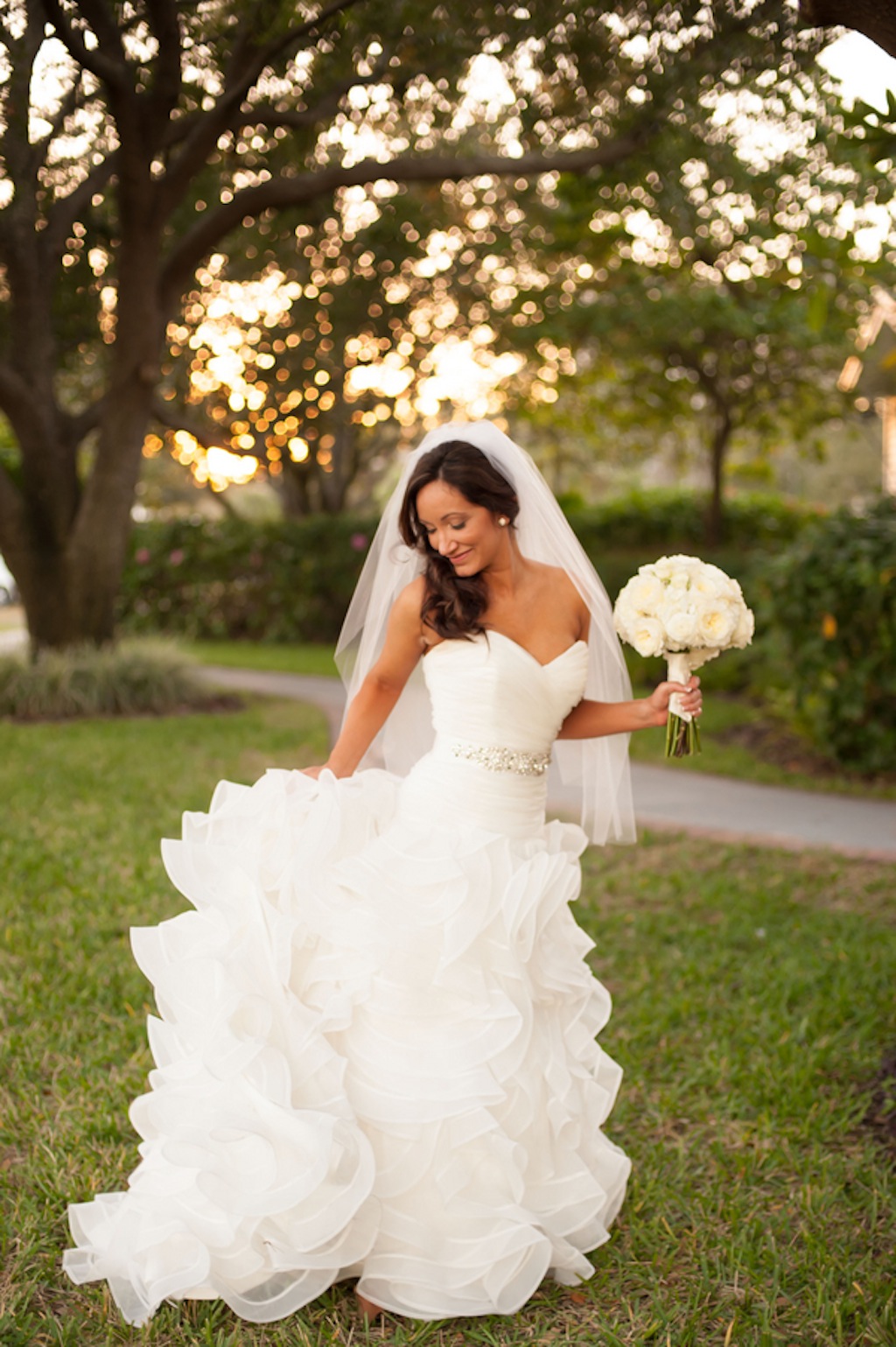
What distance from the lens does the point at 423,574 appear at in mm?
3033

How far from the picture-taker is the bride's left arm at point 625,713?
2.96 meters

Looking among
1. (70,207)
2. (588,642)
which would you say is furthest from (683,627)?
(70,207)

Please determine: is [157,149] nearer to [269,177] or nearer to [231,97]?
[231,97]

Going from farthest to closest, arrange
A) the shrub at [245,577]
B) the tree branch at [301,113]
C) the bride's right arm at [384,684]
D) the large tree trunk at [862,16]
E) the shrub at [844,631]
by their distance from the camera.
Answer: the shrub at [245,577]
the tree branch at [301,113]
the shrub at [844,631]
the bride's right arm at [384,684]
the large tree trunk at [862,16]

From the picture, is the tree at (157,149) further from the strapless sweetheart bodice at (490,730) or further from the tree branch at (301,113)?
the strapless sweetheart bodice at (490,730)

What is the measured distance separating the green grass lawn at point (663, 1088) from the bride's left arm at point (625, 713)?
1.33 m

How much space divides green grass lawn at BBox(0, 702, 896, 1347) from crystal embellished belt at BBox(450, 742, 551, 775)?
129 centimetres

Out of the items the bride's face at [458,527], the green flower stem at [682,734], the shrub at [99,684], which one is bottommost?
the shrub at [99,684]

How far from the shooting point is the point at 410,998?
2.66m

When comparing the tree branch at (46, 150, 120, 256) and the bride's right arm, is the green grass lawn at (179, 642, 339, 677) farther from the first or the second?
the bride's right arm

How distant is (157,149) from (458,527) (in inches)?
280

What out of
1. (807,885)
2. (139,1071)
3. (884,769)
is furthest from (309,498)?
(139,1071)

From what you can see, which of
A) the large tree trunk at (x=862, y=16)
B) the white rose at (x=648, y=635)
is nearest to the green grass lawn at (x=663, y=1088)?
the white rose at (x=648, y=635)

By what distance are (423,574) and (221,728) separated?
7296 millimetres
